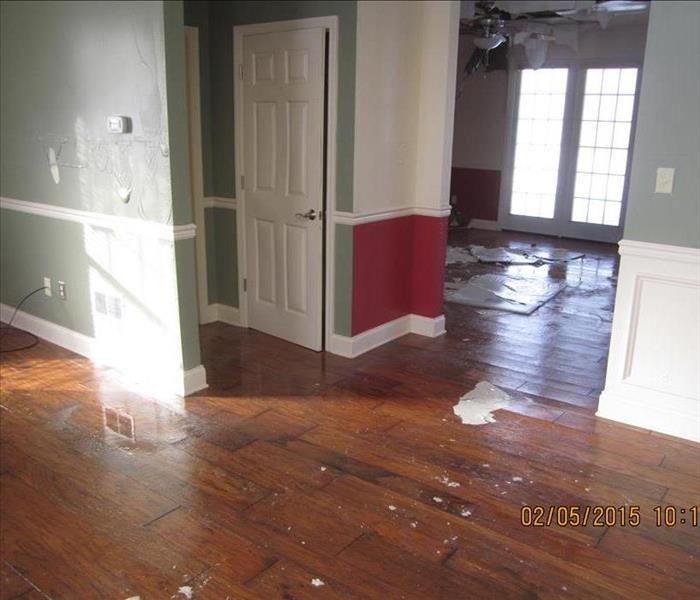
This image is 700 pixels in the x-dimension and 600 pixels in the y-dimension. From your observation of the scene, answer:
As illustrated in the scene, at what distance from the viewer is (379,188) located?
13.7 ft

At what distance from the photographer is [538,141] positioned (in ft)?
29.2

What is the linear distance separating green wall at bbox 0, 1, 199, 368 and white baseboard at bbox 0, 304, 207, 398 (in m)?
0.06

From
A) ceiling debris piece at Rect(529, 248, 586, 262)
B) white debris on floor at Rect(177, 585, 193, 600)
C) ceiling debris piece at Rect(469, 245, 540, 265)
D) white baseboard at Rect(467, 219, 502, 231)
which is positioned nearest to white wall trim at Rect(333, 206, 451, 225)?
white debris on floor at Rect(177, 585, 193, 600)

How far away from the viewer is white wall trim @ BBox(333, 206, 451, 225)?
4043 millimetres

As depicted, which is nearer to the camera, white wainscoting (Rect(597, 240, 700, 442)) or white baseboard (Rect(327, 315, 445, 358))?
white wainscoting (Rect(597, 240, 700, 442))

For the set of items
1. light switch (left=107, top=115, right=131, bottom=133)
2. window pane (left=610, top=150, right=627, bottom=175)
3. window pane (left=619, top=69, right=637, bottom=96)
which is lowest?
window pane (left=610, top=150, right=627, bottom=175)

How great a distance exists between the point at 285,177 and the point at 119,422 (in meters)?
1.84

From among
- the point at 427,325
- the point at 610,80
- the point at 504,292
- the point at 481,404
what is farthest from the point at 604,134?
the point at 481,404

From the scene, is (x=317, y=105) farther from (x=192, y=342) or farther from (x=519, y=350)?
(x=519, y=350)

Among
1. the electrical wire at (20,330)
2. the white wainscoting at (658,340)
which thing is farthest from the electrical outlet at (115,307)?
the white wainscoting at (658,340)

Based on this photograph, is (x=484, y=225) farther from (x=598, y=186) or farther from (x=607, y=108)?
(x=607, y=108)

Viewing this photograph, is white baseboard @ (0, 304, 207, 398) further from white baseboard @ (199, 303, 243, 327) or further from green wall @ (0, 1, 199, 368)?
white baseboard @ (199, 303, 243, 327)

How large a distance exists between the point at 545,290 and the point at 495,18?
2618 millimetres

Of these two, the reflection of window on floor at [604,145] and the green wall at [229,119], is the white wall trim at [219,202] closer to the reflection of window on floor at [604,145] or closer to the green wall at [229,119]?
the green wall at [229,119]
